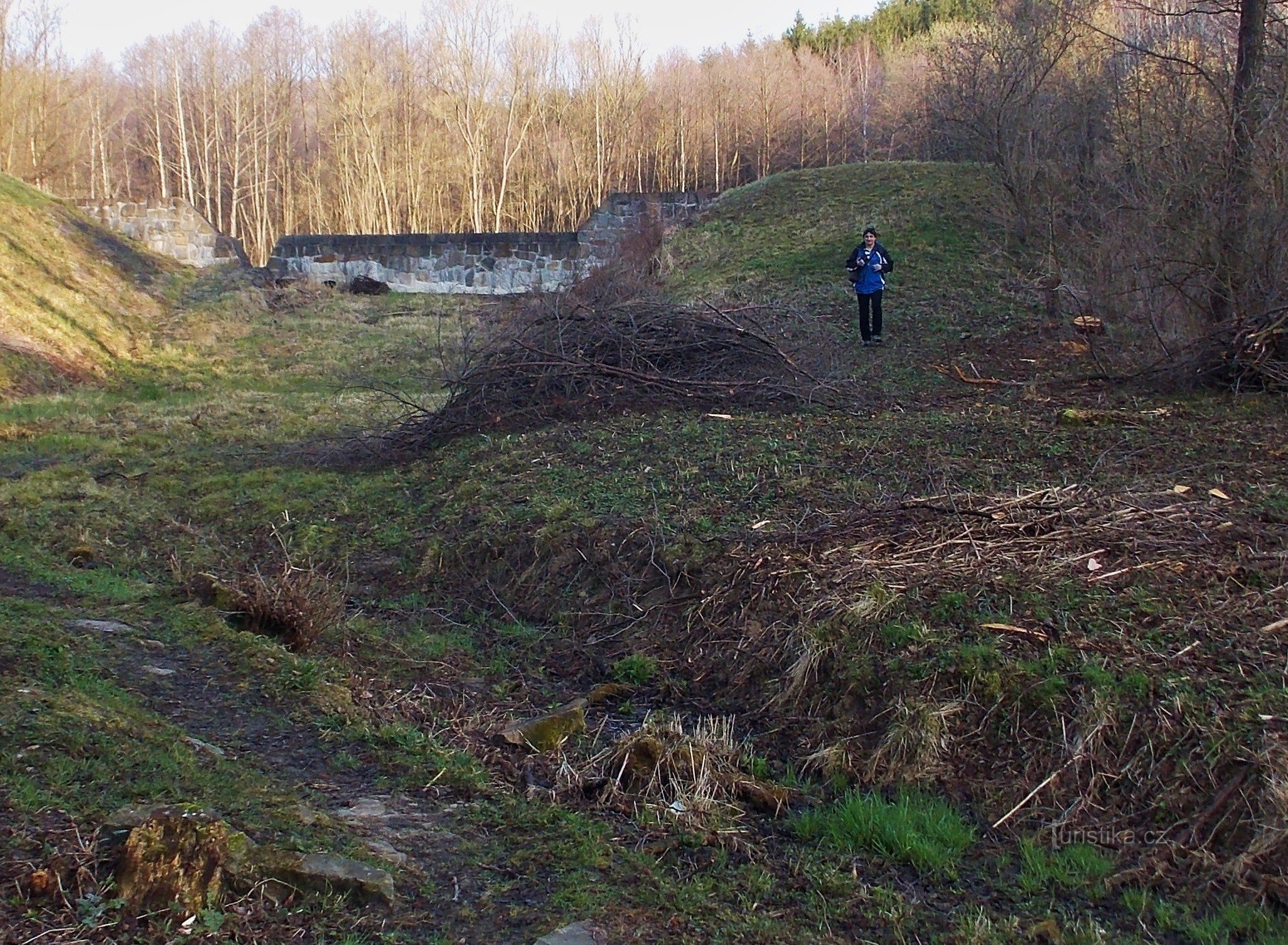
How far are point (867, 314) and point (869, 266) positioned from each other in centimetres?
68

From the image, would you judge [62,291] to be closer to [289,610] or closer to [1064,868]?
[289,610]

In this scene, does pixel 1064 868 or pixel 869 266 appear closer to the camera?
pixel 1064 868

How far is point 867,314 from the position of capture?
531 inches

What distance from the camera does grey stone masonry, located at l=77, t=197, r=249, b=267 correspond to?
2819cm

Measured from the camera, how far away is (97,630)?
5848 millimetres

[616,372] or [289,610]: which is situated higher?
[616,372]

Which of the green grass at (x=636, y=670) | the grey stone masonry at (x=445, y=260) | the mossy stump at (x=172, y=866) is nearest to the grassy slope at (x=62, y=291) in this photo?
the grey stone masonry at (x=445, y=260)

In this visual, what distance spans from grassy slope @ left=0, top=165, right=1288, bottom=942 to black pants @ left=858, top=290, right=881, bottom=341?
0.35 m

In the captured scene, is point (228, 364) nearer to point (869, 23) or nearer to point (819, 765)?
point (819, 765)

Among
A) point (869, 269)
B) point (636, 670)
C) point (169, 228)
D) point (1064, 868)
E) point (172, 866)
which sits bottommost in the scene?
point (1064, 868)

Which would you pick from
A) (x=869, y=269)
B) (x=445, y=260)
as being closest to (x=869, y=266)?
(x=869, y=269)

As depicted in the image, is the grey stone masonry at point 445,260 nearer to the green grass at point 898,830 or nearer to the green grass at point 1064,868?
the green grass at point 898,830

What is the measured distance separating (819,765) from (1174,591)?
6.31 feet

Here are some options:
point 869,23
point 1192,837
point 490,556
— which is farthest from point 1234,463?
point 869,23
